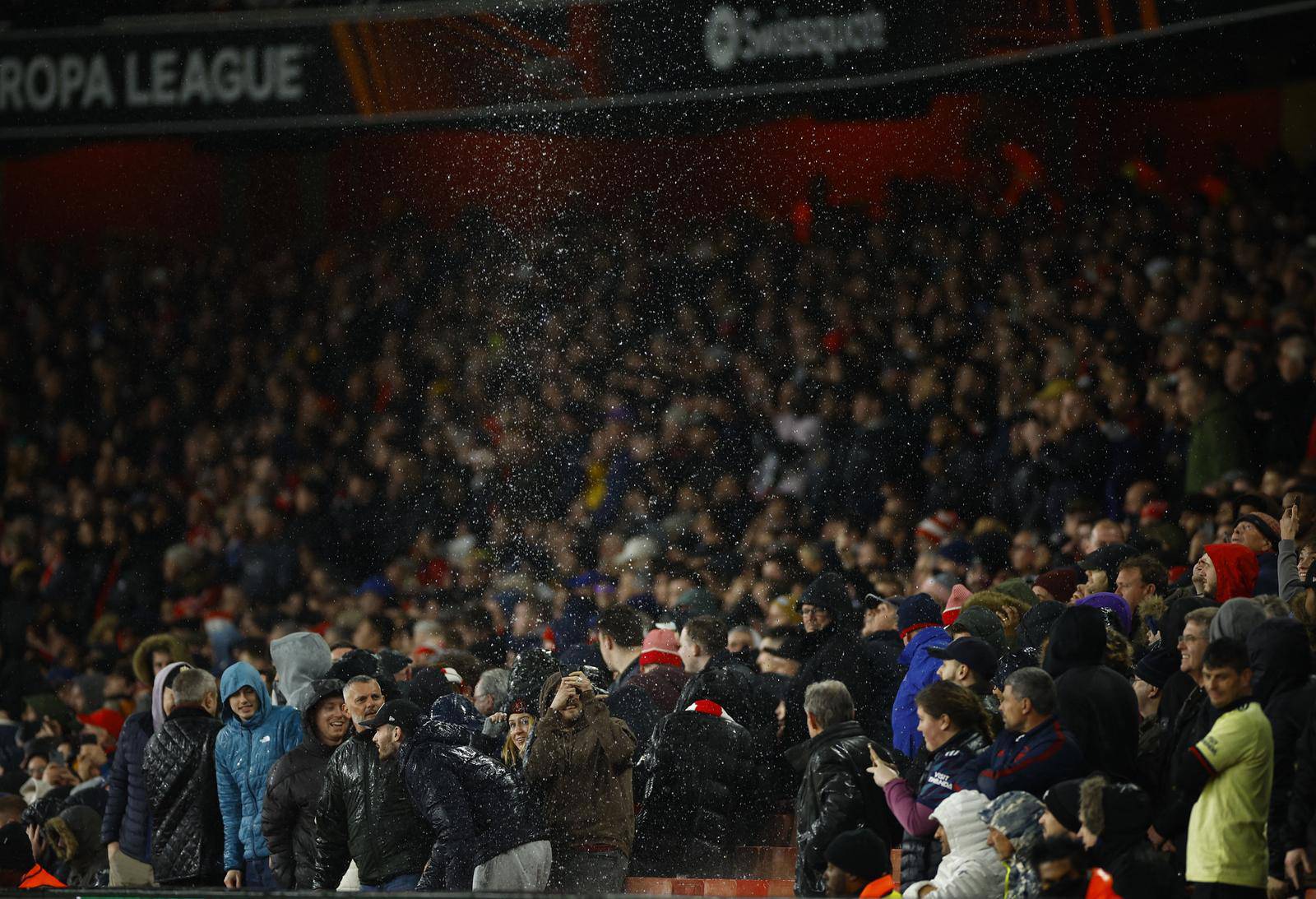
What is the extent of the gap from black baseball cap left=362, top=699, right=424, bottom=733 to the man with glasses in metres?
2.66

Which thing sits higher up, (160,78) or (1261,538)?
(160,78)

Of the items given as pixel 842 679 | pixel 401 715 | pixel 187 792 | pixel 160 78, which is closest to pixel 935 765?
pixel 842 679

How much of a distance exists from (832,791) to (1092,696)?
0.99 meters

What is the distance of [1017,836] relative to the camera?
5.14 metres

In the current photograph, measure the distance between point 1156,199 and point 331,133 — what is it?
9675mm

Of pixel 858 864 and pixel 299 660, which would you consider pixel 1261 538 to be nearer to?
pixel 858 864

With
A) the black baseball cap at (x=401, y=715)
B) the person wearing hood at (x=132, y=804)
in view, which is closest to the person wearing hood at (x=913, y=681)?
the black baseball cap at (x=401, y=715)

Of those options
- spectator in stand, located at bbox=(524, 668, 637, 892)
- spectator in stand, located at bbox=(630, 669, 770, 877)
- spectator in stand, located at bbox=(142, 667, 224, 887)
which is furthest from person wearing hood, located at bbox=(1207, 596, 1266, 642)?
spectator in stand, located at bbox=(142, 667, 224, 887)

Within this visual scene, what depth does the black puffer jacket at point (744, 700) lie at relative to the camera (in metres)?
7.19

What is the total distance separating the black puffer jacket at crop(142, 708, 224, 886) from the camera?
25.6 feet

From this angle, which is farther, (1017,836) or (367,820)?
(367,820)

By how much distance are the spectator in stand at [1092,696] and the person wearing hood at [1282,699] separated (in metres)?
0.43

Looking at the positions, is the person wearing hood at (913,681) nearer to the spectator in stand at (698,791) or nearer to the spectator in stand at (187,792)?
the spectator in stand at (698,791)

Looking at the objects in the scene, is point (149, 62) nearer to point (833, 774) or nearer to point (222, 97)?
point (222, 97)
